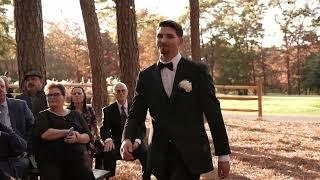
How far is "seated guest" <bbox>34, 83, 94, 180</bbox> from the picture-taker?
17.4 feet

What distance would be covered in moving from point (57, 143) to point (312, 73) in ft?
162

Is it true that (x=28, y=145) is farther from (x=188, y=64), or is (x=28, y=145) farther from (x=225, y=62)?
(x=225, y=62)

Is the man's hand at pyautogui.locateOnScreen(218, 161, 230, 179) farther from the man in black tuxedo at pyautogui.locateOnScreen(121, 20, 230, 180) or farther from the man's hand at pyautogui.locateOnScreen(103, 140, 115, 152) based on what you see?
the man's hand at pyautogui.locateOnScreen(103, 140, 115, 152)

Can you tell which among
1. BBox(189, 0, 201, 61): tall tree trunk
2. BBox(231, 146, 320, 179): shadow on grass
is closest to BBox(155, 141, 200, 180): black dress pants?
BBox(231, 146, 320, 179): shadow on grass

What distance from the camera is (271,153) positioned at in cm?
A: 1036

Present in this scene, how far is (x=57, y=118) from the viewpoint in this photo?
17.7ft

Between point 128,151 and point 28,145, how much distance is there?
82.7 inches

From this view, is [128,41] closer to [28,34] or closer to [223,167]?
[28,34]

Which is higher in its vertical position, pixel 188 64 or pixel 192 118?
pixel 188 64

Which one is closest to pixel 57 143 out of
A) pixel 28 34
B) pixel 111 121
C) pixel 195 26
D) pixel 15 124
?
pixel 15 124

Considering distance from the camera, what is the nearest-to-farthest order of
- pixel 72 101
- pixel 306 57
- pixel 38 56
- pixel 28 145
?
pixel 28 145, pixel 72 101, pixel 38 56, pixel 306 57

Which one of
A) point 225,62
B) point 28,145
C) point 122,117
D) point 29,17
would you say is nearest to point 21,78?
point 29,17

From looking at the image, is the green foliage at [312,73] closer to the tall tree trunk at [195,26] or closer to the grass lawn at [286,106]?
the grass lawn at [286,106]

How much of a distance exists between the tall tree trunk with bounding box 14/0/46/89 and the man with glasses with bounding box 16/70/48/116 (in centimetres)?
91
